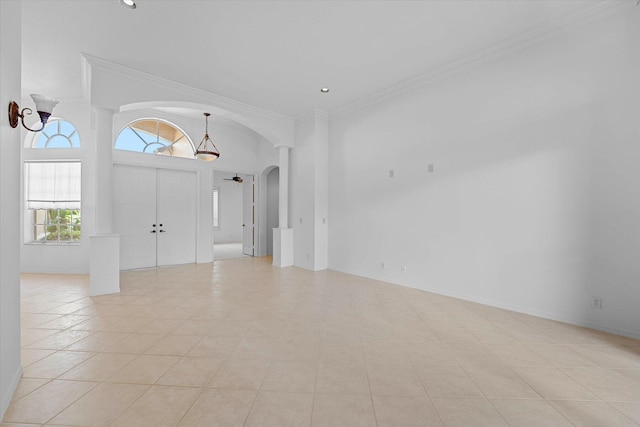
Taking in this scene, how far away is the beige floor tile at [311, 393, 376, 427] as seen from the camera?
1720 millimetres

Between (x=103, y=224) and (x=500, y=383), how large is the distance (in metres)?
5.23

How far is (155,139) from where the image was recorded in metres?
6.58

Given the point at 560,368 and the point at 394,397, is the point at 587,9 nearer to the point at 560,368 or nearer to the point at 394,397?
the point at 560,368

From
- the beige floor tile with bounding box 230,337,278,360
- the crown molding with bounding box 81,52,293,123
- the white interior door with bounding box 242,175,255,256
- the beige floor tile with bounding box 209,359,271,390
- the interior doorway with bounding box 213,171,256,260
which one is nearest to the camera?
the beige floor tile with bounding box 209,359,271,390

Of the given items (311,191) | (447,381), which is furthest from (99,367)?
(311,191)

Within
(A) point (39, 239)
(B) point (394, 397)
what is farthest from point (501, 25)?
(A) point (39, 239)

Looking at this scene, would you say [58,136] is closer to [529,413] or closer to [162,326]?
[162,326]

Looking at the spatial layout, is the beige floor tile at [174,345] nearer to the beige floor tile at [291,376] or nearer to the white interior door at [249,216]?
the beige floor tile at [291,376]

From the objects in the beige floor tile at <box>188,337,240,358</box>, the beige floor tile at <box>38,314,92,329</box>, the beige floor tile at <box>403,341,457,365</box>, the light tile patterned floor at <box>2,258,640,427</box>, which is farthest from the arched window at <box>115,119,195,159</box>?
the beige floor tile at <box>403,341,457,365</box>

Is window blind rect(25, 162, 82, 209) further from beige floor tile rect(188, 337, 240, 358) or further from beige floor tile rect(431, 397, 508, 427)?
beige floor tile rect(431, 397, 508, 427)

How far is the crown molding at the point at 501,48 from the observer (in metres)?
3.04

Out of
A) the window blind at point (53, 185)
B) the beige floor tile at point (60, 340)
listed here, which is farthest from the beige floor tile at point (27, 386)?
the window blind at point (53, 185)

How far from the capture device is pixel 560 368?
7.63ft

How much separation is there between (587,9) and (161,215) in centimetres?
771
